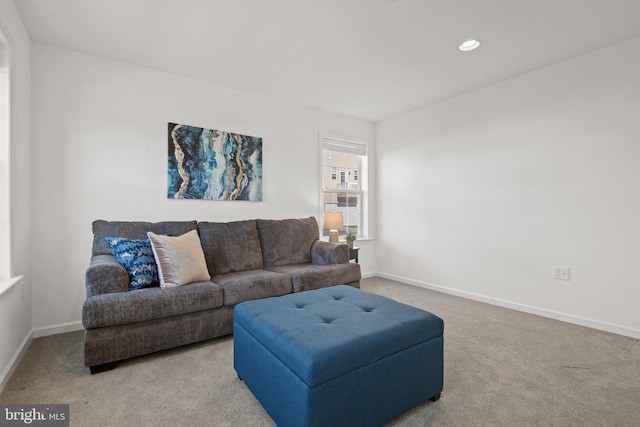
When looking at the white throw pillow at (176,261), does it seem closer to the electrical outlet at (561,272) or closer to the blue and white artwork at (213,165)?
the blue and white artwork at (213,165)

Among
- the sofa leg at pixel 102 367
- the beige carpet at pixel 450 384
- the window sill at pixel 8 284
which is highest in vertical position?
the window sill at pixel 8 284

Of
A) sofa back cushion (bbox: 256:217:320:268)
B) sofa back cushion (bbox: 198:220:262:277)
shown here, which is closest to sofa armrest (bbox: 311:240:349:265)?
sofa back cushion (bbox: 256:217:320:268)

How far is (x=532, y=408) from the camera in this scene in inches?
63.4

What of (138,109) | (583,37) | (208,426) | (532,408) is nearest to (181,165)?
(138,109)

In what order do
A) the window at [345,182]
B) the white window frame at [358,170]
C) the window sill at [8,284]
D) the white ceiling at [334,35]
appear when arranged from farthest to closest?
the window at [345,182]
the white window frame at [358,170]
the white ceiling at [334,35]
the window sill at [8,284]

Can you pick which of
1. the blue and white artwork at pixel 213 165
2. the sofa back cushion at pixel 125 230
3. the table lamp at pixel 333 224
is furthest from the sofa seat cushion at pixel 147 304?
the table lamp at pixel 333 224

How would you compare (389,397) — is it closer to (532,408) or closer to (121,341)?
(532,408)

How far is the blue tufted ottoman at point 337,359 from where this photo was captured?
124cm

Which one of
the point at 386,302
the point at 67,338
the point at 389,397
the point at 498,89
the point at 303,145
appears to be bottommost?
the point at 67,338

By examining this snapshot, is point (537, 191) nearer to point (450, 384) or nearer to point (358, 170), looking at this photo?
point (450, 384)

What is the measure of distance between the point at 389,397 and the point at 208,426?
873 mm

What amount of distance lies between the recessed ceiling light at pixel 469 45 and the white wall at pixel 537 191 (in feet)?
3.10

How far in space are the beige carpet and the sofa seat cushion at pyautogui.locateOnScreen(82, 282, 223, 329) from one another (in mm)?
326

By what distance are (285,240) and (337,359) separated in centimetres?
222
